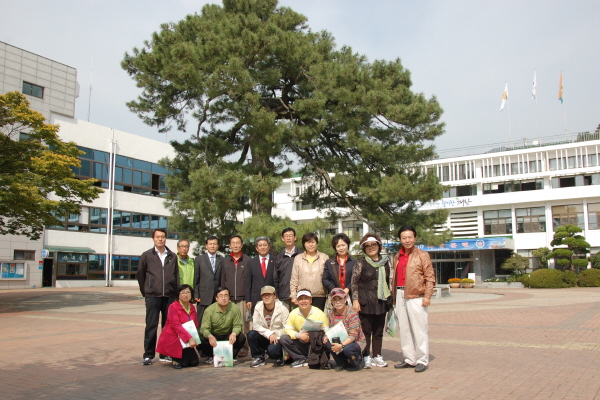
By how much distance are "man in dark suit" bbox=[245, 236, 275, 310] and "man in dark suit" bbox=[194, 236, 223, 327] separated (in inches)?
19.6

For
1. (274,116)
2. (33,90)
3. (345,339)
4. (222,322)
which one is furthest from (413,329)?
(33,90)

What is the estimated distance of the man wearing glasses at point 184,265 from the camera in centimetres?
752

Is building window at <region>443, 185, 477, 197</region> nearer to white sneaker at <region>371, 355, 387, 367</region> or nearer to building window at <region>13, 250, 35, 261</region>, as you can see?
building window at <region>13, 250, 35, 261</region>

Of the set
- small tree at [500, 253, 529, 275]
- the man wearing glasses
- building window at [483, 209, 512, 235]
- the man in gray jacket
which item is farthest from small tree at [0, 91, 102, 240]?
building window at [483, 209, 512, 235]

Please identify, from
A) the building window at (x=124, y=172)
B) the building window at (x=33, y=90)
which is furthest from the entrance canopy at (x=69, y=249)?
the building window at (x=33, y=90)

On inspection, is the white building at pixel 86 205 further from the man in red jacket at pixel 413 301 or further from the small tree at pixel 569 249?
the small tree at pixel 569 249

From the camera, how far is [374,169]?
17609mm

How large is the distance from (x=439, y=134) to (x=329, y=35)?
18.9 feet

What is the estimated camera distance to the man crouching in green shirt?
6941mm

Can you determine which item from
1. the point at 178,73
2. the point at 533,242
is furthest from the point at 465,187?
the point at 178,73

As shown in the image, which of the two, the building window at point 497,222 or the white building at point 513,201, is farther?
the building window at point 497,222

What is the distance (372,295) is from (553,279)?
30761mm

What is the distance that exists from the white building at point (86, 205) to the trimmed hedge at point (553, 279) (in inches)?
983

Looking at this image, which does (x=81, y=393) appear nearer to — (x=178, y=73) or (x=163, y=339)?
(x=163, y=339)
